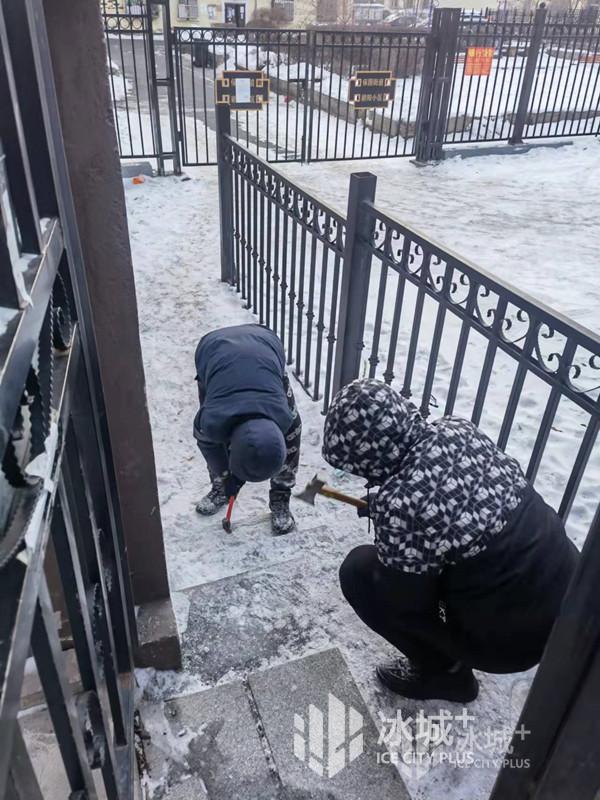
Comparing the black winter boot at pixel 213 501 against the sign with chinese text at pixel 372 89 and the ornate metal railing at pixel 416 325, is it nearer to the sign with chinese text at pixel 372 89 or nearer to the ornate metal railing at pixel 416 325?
the ornate metal railing at pixel 416 325

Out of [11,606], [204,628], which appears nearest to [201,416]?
[204,628]

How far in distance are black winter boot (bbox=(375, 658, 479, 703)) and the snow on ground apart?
0.05 metres

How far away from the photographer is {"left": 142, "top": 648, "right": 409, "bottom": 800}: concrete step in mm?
1988

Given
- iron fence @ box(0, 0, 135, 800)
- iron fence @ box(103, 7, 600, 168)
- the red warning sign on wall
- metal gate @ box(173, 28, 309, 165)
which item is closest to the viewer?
iron fence @ box(0, 0, 135, 800)

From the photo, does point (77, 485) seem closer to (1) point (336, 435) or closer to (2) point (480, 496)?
(1) point (336, 435)

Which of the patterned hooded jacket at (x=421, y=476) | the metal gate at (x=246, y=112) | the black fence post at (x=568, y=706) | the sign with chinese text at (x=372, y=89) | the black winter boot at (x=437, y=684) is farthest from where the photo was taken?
the sign with chinese text at (x=372, y=89)

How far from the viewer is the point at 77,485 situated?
125 centimetres

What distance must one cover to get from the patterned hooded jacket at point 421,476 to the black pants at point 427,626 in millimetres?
128

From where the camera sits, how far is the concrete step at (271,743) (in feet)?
6.52

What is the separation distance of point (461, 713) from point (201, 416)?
4.84ft

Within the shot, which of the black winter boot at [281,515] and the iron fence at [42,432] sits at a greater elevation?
the iron fence at [42,432]

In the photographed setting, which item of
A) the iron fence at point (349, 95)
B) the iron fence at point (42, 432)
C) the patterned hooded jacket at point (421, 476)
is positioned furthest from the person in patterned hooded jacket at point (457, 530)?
the iron fence at point (349, 95)

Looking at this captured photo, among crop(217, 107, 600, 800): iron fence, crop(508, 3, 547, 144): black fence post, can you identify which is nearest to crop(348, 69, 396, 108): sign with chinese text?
crop(508, 3, 547, 144): black fence post

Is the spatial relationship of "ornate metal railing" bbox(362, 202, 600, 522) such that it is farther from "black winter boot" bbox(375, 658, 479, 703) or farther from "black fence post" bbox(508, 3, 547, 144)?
"black fence post" bbox(508, 3, 547, 144)
